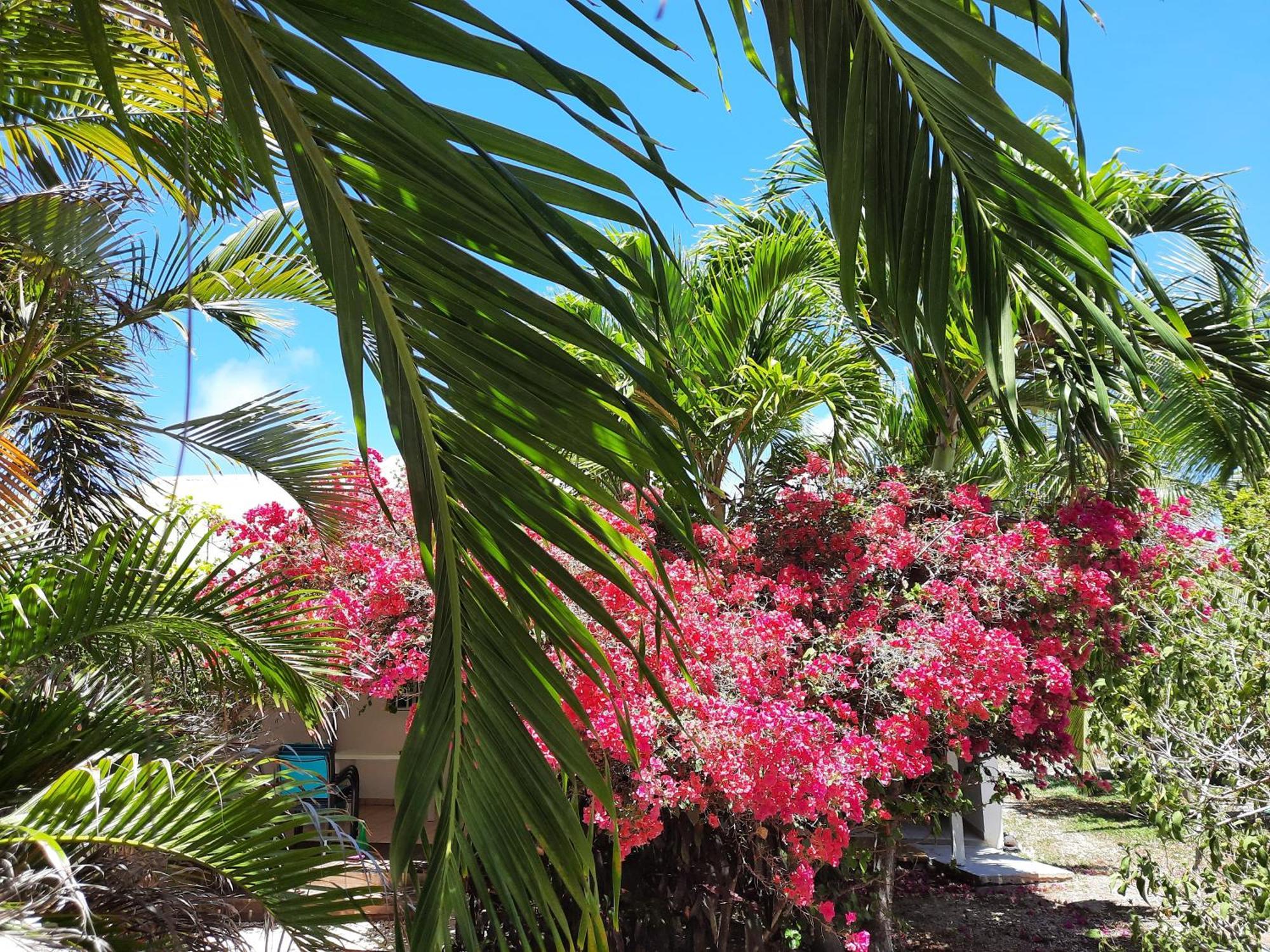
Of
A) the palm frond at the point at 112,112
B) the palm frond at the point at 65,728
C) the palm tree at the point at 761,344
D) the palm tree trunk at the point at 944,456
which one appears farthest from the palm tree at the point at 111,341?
the palm tree trunk at the point at 944,456

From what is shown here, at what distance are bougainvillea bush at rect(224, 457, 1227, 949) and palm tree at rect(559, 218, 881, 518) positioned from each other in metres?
0.49

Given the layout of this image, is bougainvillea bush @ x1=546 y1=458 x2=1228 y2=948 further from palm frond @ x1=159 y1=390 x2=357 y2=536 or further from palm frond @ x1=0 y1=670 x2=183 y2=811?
palm frond @ x1=0 y1=670 x2=183 y2=811

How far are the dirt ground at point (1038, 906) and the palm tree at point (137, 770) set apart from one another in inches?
161

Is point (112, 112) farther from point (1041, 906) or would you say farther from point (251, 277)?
point (1041, 906)

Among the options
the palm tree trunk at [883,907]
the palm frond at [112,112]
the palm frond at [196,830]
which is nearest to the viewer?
the palm frond at [196,830]

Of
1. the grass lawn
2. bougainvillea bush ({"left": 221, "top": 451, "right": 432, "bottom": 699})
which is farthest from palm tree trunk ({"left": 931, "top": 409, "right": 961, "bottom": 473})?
bougainvillea bush ({"left": 221, "top": 451, "right": 432, "bottom": 699})

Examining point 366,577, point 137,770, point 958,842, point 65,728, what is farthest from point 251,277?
point 958,842

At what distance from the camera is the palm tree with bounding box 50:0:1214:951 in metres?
1.00

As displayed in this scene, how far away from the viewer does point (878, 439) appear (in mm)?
7730

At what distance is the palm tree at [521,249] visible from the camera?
3.28 feet

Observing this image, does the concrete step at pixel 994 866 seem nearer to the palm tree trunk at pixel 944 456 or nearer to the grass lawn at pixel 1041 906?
the grass lawn at pixel 1041 906

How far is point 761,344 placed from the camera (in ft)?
24.6

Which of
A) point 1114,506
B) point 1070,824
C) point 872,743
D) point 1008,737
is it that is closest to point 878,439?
point 1114,506

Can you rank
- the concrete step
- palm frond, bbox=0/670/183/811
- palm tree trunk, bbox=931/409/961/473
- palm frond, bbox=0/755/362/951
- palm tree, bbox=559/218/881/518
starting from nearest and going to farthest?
palm frond, bbox=0/755/362/951 < palm frond, bbox=0/670/183/811 < palm tree, bbox=559/218/881/518 < palm tree trunk, bbox=931/409/961/473 < the concrete step
